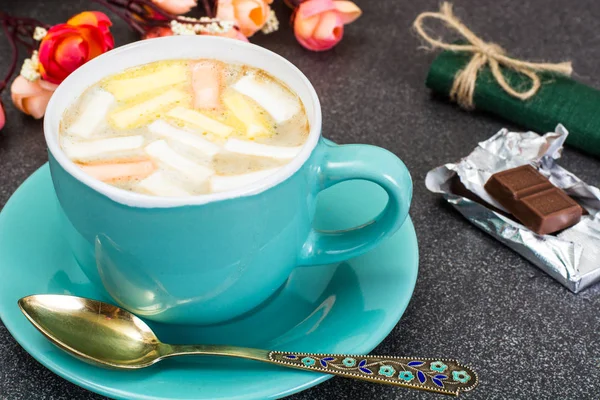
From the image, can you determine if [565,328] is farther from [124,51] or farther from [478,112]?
[124,51]

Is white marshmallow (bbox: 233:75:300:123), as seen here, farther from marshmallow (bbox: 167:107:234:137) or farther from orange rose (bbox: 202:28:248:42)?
orange rose (bbox: 202:28:248:42)

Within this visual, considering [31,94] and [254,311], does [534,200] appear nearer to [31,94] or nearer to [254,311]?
[254,311]

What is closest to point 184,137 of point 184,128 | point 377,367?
point 184,128

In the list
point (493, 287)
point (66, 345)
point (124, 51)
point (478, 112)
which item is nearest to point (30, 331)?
point (66, 345)

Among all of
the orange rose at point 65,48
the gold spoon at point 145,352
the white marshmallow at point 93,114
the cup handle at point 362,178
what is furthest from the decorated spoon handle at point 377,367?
the orange rose at point 65,48

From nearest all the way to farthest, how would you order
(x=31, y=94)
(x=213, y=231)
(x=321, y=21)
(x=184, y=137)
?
(x=213, y=231) < (x=184, y=137) < (x=31, y=94) < (x=321, y=21)

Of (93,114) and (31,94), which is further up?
(93,114)

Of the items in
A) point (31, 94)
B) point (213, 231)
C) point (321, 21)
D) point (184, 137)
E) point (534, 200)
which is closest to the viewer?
point (213, 231)
